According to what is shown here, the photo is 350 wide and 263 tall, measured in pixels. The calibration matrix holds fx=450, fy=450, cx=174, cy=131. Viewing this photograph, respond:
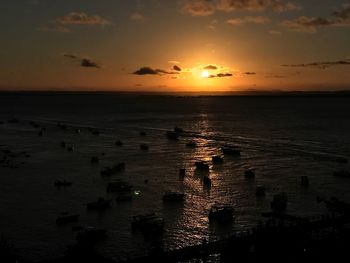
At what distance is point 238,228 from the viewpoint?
58.7 m

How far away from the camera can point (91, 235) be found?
53750mm

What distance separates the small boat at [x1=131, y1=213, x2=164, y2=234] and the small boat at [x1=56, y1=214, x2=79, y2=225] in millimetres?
8219

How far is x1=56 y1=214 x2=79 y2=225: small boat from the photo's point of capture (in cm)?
6059

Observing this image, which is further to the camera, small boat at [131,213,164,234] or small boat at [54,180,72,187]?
small boat at [54,180,72,187]

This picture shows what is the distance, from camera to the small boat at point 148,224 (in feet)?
185

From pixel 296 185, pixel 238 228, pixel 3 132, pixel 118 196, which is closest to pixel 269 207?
pixel 238 228

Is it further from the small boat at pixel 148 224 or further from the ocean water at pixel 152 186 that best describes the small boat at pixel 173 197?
Result: the small boat at pixel 148 224

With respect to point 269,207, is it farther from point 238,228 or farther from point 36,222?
point 36,222

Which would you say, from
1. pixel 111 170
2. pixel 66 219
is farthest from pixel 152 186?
pixel 66 219

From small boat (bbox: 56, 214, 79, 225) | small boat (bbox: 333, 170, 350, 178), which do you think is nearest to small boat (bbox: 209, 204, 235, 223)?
small boat (bbox: 56, 214, 79, 225)

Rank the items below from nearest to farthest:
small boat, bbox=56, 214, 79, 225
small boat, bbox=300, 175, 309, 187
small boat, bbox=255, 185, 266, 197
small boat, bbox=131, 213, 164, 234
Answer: small boat, bbox=131, 213, 164, 234 < small boat, bbox=56, 214, 79, 225 < small boat, bbox=255, 185, 266, 197 < small boat, bbox=300, 175, 309, 187

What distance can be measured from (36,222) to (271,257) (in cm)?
3355

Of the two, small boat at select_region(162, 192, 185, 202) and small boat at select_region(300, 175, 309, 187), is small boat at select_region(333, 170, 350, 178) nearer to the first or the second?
small boat at select_region(300, 175, 309, 187)

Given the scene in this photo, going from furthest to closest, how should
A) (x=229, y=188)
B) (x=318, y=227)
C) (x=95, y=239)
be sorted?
(x=229, y=188)
(x=95, y=239)
(x=318, y=227)
